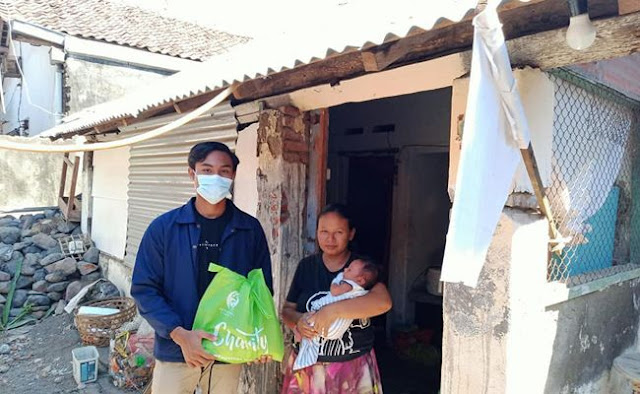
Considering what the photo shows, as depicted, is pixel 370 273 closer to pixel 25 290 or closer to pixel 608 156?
pixel 608 156

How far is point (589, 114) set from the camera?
273 centimetres

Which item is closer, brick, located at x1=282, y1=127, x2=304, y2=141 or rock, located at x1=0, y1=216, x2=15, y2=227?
brick, located at x1=282, y1=127, x2=304, y2=141

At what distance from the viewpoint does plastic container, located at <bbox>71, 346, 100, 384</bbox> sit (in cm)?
497

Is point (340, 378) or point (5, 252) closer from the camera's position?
point (340, 378)

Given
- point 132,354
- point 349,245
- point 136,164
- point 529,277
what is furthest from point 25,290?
point 529,277

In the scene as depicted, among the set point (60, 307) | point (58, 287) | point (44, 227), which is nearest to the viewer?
point (60, 307)

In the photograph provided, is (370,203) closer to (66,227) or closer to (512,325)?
(512,325)

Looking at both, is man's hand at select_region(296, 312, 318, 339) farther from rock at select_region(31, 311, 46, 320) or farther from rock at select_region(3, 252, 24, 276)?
rock at select_region(3, 252, 24, 276)

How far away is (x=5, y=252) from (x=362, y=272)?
27.0 ft

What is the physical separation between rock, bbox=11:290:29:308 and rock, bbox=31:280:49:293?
15 centimetres

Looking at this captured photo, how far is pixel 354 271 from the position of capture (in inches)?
104

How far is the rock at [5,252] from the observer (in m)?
8.26

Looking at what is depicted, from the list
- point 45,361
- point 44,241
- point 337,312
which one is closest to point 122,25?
point 44,241

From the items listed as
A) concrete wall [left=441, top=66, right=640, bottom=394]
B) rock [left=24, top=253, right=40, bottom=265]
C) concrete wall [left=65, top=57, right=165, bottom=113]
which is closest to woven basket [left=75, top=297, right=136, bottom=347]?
rock [left=24, top=253, right=40, bottom=265]
